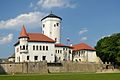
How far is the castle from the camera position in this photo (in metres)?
86.5

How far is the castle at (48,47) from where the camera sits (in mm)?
86531

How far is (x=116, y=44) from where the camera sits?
94438 millimetres

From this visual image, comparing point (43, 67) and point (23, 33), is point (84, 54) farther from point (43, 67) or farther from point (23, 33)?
point (43, 67)

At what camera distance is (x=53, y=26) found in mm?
98562

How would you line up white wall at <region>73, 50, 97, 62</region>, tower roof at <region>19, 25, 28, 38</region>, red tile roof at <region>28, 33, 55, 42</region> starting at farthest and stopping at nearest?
1. white wall at <region>73, 50, 97, 62</region>
2. red tile roof at <region>28, 33, 55, 42</region>
3. tower roof at <region>19, 25, 28, 38</region>

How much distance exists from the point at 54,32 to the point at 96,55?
20.1 metres

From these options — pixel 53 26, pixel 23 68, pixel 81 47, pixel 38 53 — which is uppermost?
pixel 53 26

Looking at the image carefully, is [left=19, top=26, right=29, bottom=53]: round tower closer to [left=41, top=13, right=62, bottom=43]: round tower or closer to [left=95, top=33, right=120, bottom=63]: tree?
[left=41, top=13, right=62, bottom=43]: round tower

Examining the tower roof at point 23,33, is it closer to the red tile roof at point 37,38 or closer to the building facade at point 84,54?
the red tile roof at point 37,38

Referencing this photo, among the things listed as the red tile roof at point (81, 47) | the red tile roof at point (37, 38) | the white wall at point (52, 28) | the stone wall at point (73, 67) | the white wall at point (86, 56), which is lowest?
the stone wall at point (73, 67)

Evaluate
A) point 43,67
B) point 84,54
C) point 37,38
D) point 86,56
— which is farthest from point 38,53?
point 86,56

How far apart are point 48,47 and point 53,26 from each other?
11.2 m

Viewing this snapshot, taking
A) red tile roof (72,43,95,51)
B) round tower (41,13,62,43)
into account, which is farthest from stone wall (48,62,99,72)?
red tile roof (72,43,95,51)

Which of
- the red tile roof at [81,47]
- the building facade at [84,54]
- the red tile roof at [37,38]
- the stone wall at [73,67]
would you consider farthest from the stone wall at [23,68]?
the red tile roof at [81,47]
